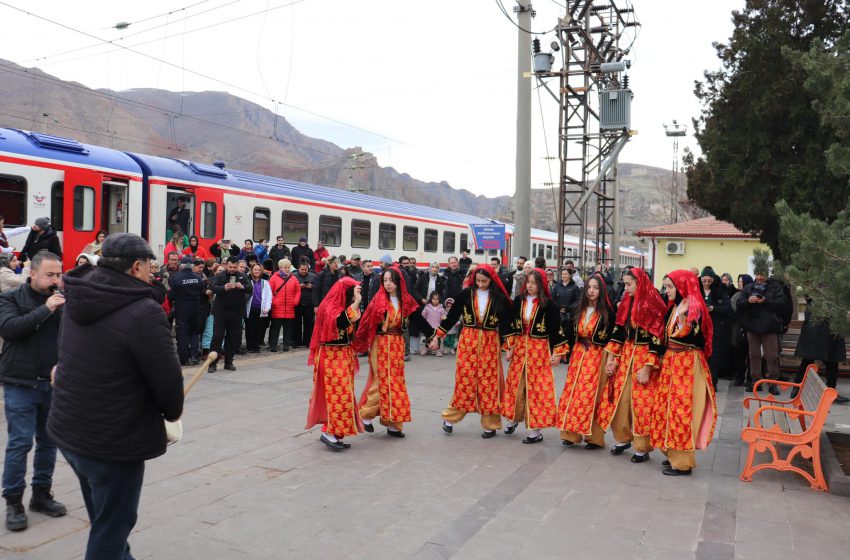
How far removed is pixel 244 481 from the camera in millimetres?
5496

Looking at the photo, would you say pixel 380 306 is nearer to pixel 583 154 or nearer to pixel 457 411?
pixel 457 411

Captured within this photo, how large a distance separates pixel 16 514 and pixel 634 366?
195 inches

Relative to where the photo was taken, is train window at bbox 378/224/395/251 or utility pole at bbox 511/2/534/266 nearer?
utility pole at bbox 511/2/534/266

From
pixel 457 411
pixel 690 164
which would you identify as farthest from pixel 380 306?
pixel 690 164

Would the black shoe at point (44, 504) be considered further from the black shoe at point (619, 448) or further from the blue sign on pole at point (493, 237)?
the blue sign on pole at point (493, 237)

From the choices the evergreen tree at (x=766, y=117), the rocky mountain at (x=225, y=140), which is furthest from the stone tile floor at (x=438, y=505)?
the rocky mountain at (x=225, y=140)

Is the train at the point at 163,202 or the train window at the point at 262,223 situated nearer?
the train at the point at 163,202

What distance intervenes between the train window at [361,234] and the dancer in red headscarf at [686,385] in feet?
45.7

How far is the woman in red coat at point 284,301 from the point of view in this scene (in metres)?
12.4

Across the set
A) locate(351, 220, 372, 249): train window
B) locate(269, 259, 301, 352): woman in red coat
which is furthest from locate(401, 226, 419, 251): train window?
locate(269, 259, 301, 352): woman in red coat

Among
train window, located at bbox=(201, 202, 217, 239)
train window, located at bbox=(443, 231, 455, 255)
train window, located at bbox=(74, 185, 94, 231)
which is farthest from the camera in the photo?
train window, located at bbox=(443, 231, 455, 255)

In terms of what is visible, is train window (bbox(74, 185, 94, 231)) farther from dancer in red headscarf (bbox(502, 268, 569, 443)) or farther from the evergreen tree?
the evergreen tree

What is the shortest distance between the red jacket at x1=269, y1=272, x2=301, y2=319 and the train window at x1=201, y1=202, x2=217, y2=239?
3109 millimetres

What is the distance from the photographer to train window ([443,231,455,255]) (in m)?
24.0
